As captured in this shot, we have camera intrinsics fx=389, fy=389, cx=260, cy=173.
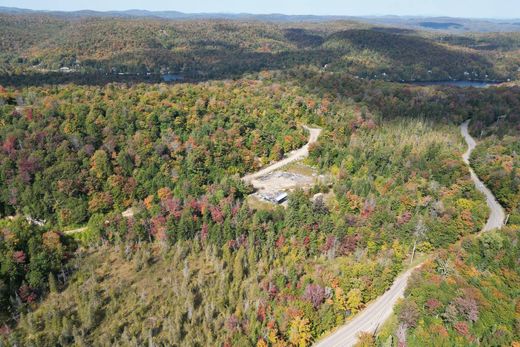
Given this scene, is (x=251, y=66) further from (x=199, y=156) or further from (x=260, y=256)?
(x=260, y=256)

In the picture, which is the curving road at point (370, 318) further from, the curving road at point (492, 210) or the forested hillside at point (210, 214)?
the curving road at point (492, 210)

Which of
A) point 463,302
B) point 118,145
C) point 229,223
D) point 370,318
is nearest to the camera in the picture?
point 463,302

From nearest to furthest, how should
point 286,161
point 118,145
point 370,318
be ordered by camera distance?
point 370,318 < point 118,145 < point 286,161

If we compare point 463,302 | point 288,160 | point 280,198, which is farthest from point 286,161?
point 463,302

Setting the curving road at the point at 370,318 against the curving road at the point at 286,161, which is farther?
the curving road at the point at 286,161

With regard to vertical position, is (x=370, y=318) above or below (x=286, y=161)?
above

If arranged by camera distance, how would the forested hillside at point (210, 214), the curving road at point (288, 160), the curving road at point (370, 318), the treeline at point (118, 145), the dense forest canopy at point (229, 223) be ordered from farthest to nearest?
the curving road at point (288, 160)
the treeline at point (118, 145)
the forested hillside at point (210, 214)
the dense forest canopy at point (229, 223)
the curving road at point (370, 318)

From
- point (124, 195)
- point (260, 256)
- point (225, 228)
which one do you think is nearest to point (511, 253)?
point (260, 256)

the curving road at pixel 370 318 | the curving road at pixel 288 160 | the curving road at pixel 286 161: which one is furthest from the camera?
the curving road at pixel 288 160

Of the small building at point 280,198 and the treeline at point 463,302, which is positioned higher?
the treeline at point 463,302

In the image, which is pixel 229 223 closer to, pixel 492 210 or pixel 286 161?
pixel 286 161

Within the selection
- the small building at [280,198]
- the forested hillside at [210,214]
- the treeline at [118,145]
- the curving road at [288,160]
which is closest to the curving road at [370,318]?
the forested hillside at [210,214]
